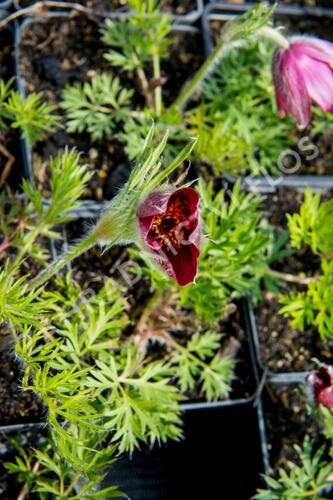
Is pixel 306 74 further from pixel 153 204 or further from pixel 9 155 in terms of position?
pixel 9 155

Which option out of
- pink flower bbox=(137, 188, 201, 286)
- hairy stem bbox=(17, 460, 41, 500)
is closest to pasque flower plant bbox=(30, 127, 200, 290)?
pink flower bbox=(137, 188, 201, 286)

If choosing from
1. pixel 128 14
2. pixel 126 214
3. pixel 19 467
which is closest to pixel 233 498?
pixel 19 467

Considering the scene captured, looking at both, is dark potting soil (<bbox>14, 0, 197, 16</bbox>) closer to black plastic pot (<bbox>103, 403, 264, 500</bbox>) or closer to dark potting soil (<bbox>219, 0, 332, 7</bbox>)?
dark potting soil (<bbox>219, 0, 332, 7</bbox>)

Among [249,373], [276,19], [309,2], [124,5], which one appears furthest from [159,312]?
[309,2]

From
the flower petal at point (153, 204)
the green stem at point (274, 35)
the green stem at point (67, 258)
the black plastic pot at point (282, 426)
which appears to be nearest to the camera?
the flower petal at point (153, 204)

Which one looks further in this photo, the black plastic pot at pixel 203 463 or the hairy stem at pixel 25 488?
the black plastic pot at pixel 203 463

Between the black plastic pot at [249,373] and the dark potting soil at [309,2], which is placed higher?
the dark potting soil at [309,2]

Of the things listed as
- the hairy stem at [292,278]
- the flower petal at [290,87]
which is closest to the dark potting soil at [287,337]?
the hairy stem at [292,278]

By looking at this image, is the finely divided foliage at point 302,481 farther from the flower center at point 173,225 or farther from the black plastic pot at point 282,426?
the flower center at point 173,225
